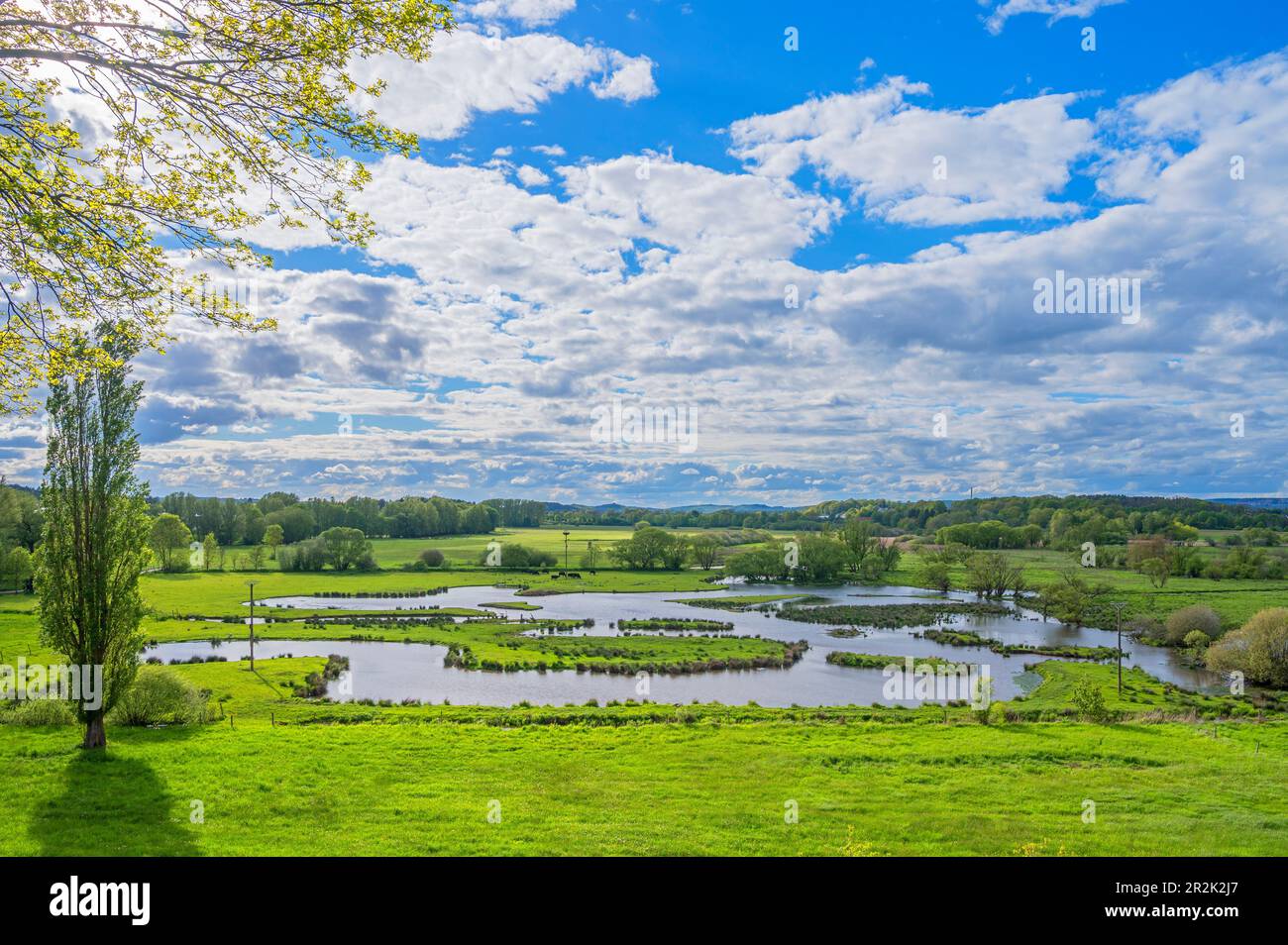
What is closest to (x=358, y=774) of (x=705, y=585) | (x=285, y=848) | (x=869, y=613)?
(x=285, y=848)

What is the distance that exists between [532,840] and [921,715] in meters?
24.5

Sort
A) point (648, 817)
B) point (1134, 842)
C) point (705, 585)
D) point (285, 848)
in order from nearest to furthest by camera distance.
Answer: point (285, 848) → point (1134, 842) → point (648, 817) → point (705, 585)

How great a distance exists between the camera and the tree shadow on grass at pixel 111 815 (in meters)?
12.4

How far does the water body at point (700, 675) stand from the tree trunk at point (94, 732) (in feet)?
61.5

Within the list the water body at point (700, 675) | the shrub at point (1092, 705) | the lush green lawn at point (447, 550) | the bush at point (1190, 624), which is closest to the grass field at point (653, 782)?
the shrub at point (1092, 705)

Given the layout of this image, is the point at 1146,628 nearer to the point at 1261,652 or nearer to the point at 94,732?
the point at 1261,652

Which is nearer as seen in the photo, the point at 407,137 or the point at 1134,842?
the point at 407,137

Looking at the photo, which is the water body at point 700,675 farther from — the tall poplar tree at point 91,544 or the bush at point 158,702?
the tall poplar tree at point 91,544

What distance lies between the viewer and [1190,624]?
59.8 m

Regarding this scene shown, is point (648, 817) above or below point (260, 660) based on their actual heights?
above

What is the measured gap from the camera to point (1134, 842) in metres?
13.2

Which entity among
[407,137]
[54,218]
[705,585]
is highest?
[407,137]

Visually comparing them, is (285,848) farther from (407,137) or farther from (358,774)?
(407,137)

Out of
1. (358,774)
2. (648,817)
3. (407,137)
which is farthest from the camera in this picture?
(358,774)
